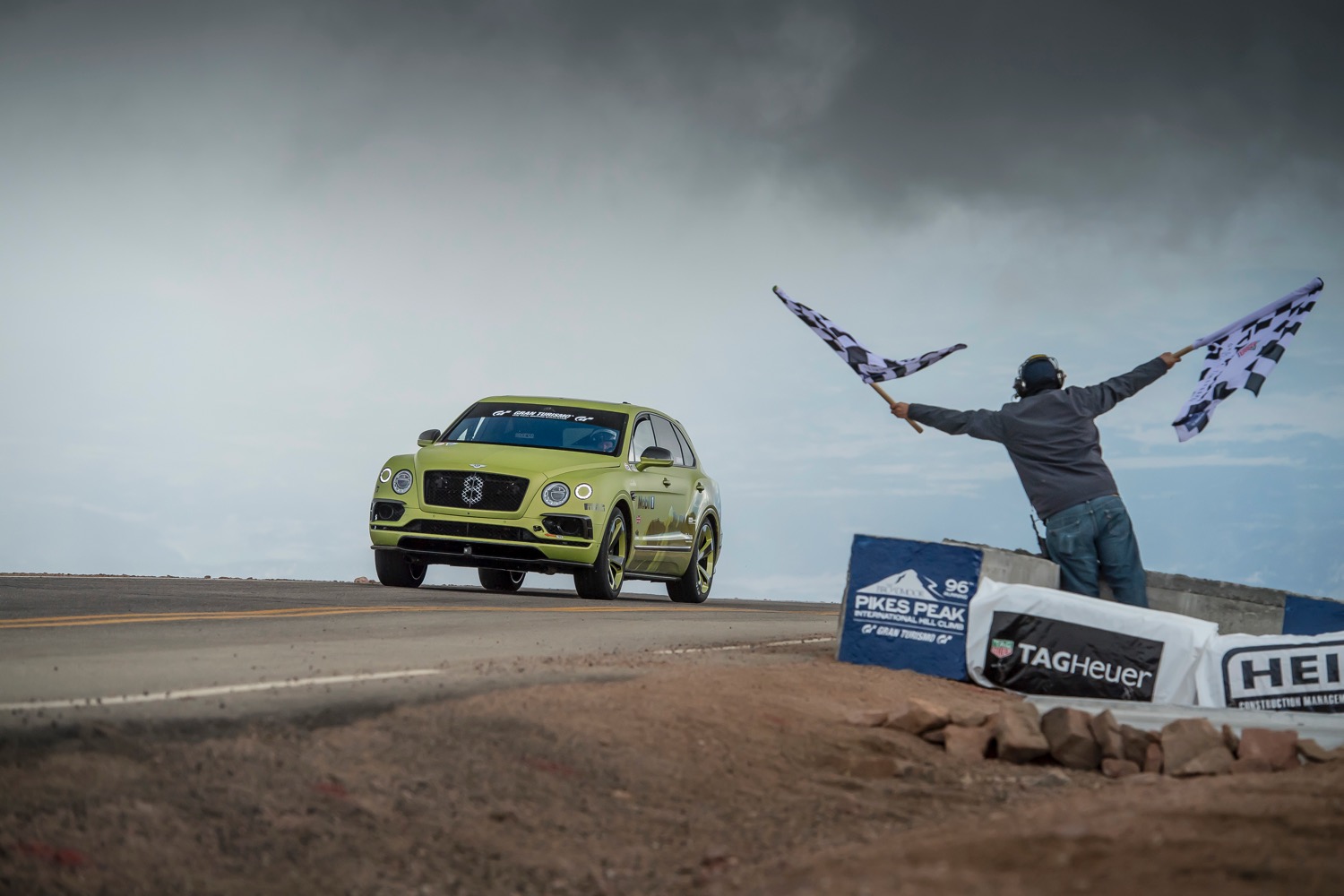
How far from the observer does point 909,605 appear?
9.76m

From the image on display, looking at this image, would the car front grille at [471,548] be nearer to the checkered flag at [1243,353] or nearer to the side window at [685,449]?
the side window at [685,449]

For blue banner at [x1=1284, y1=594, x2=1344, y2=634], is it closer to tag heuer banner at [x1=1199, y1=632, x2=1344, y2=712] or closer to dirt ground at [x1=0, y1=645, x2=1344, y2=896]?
tag heuer banner at [x1=1199, y1=632, x2=1344, y2=712]

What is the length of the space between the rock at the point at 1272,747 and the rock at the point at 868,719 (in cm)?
171

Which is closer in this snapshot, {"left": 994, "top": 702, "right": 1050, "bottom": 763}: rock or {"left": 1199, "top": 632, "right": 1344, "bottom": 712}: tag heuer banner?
{"left": 994, "top": 702, "right": 1050, "bottom": 763}: rock

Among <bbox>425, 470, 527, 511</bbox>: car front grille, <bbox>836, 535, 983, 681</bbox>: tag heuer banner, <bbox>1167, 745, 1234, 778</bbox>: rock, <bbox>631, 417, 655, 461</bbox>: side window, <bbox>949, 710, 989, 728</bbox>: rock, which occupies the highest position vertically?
<bbox>631, 417, 655, 461</bbox>: side window

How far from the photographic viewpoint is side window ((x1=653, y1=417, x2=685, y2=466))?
17.4m

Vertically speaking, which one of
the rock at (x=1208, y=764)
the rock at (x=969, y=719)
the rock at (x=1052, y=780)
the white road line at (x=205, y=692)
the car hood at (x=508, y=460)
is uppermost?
the car hood at (x=508, y=460)

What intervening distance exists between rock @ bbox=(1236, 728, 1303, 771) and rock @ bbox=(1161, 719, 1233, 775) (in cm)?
10

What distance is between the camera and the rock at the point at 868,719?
7.33 m

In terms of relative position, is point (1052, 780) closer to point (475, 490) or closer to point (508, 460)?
point (475, 490)

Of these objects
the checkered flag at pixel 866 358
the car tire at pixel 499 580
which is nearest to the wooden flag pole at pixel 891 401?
the checkered flag at pixel 866 358

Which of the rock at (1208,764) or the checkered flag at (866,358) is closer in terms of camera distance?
the rock at (1208,764)

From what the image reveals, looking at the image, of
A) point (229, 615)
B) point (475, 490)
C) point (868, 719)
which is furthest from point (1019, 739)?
point (475, 490)

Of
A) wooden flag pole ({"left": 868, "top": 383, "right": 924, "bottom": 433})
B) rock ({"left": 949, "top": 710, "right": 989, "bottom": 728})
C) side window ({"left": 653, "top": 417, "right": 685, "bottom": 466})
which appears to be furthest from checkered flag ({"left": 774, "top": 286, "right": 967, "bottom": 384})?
rock ({"left": 949, "top": 710, "right": 989, "bottom": 728})
